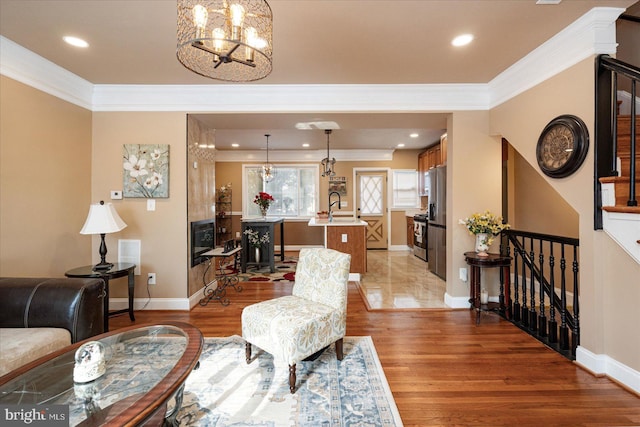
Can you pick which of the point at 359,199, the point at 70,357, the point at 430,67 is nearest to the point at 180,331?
the point at 70,357

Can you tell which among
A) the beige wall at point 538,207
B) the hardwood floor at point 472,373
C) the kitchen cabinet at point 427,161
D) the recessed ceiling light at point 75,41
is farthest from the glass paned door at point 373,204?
the recessed ceiling light at point 75,41

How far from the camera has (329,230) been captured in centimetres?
477

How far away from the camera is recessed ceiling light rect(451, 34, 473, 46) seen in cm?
231

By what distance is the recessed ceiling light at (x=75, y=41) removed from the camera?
234cm

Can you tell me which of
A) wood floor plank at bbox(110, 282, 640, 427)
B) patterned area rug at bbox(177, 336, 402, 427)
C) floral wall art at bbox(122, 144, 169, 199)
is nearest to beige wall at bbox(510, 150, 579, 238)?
wood floor plank at bbox(110, 282, 640, 427)

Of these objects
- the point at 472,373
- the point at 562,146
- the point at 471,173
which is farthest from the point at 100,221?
the point at 562,146

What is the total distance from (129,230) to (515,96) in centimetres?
461

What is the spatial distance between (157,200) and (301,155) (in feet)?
14.5

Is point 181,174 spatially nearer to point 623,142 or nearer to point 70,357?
point 70,357

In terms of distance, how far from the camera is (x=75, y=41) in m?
2.38

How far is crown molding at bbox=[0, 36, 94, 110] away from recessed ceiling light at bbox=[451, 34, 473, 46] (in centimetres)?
382

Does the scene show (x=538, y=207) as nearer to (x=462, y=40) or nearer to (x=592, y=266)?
(x=592, y=266)

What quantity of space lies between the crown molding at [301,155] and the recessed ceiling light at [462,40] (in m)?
4.79

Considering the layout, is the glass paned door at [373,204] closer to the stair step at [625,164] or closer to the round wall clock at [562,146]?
the round wall clock at [562,146]
